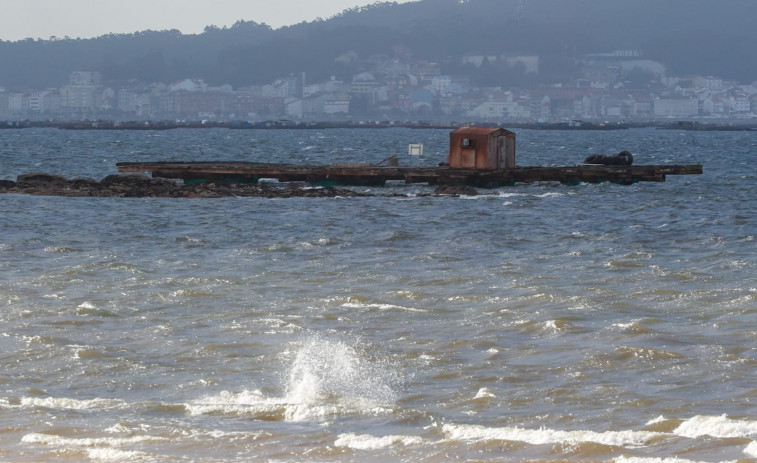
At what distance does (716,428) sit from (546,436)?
182 cm

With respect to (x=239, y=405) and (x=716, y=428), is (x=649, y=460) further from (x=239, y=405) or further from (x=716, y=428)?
(x=239, y=405)

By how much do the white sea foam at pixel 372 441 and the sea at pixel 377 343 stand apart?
1.2 inches

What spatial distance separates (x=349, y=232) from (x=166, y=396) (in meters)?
18.8

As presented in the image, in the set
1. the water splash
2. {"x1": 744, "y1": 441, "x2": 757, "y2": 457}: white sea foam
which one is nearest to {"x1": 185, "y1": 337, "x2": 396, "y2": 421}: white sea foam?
the water splash

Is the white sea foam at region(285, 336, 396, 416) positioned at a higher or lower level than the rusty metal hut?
lower

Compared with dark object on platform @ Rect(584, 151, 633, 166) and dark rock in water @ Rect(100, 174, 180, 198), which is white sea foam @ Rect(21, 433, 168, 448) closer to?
dark rock in water @ Rect(100, 174, 180, 198)

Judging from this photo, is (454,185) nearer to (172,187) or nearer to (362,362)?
(172,187)

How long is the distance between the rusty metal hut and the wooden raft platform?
1.10 meters

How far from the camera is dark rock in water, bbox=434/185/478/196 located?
4731 cm

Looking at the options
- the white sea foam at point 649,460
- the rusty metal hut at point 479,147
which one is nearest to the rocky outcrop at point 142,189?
the rusty metal hut at point 479,147

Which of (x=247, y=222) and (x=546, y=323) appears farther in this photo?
(x=247, y=222)

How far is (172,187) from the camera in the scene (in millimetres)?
47719

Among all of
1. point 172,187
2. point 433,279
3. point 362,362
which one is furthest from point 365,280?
point 172,187

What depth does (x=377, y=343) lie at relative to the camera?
17.9m
